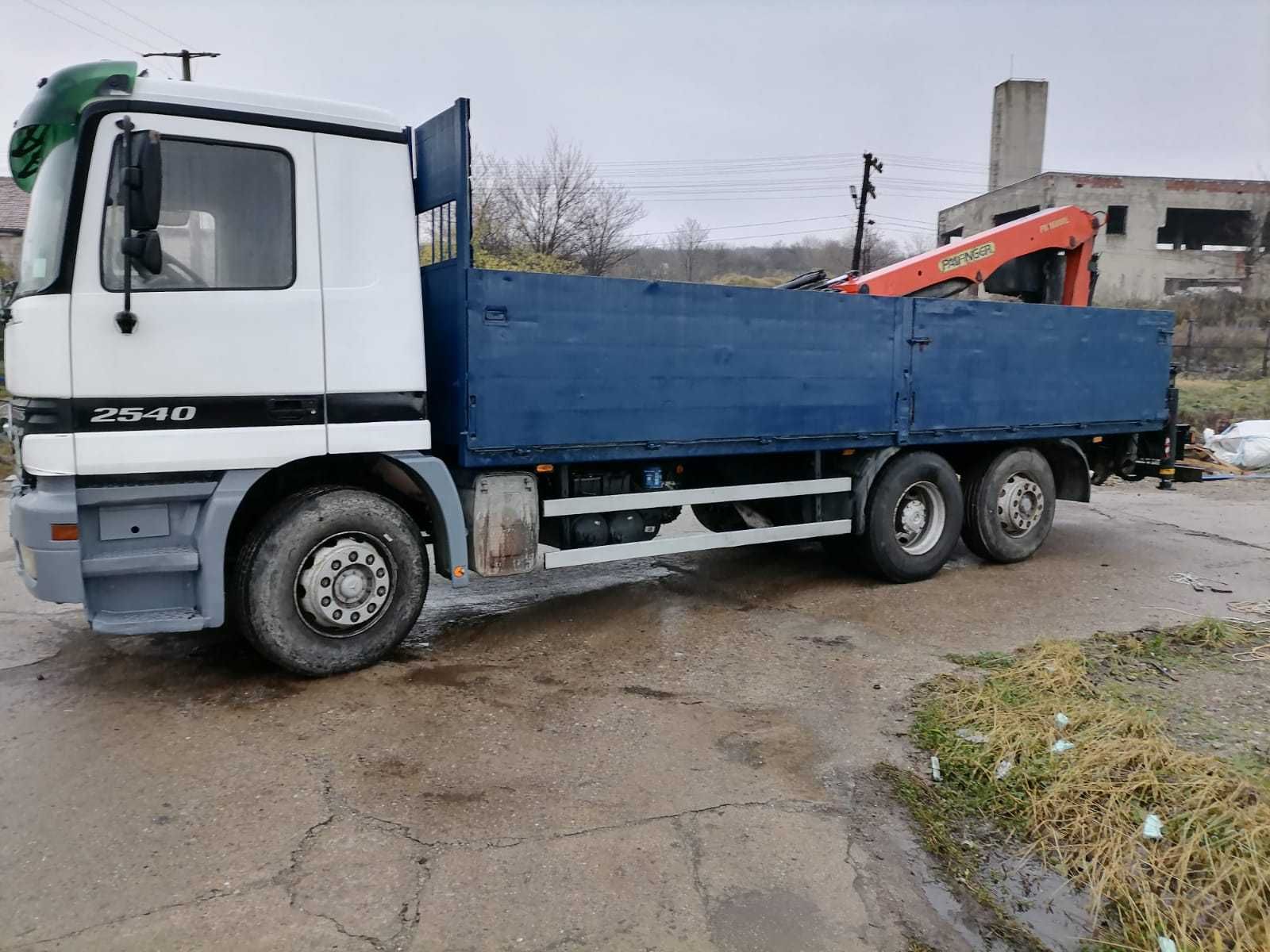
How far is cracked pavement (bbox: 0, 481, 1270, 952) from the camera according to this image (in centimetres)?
303

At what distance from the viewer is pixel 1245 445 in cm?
1392

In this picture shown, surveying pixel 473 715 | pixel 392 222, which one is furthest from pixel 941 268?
pixel 473 715

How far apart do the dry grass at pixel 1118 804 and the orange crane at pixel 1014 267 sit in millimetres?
4081

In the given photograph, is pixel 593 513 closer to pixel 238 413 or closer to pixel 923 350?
pixel 238 413

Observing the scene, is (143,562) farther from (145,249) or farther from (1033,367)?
(1033,367)

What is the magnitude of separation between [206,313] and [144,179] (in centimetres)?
70

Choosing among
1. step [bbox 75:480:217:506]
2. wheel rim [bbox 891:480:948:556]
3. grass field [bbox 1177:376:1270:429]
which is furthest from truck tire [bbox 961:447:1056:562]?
grass field [bbox 1177:376:1270:429]

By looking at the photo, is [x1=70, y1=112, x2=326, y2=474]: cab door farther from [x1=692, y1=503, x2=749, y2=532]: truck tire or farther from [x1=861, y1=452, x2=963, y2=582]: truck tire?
[x1=861, y1=452, x2=963, y2=582]: truck tire

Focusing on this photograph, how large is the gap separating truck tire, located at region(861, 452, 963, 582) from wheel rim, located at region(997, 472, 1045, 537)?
1.65 feet

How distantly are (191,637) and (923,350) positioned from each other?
220 inches

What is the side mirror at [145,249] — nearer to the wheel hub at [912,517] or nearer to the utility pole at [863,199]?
the wheel hub at [912,517]

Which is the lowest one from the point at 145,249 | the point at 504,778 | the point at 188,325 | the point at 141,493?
the point at 504,778

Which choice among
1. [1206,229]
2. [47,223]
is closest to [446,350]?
[47,223]

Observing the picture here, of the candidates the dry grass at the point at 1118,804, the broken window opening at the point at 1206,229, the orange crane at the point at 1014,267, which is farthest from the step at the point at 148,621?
the broken window opening at the point at 1206,229
